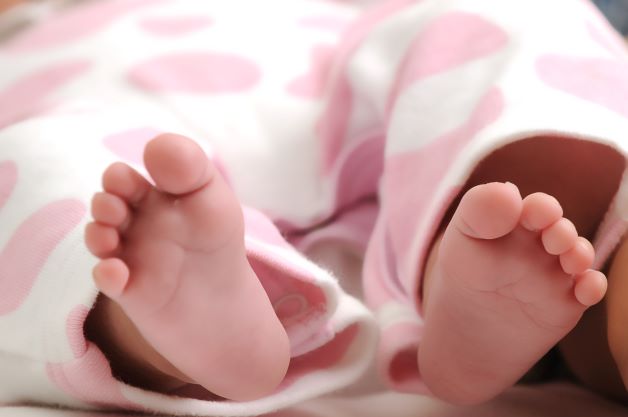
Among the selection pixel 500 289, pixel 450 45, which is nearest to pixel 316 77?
pixel 450 45

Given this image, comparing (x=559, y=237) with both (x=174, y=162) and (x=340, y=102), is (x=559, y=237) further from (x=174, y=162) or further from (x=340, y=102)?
(x=340, y=102)

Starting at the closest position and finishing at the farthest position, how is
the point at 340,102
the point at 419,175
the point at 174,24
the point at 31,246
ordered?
the point at 31,246
the point at 419,175
the point at 340,102
the point at 174,24

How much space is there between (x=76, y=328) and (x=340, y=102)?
14.6 inches

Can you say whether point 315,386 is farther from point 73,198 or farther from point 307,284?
point 73,198

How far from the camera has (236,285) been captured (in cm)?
43

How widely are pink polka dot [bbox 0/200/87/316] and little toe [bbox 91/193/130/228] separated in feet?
0.38

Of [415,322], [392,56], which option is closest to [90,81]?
[392,56]

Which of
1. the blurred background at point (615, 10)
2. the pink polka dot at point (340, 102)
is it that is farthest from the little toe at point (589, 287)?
the blurred background at point (615, 10)

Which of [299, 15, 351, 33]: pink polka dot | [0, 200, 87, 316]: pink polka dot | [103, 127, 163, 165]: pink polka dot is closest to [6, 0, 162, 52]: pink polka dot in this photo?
[299, 15, 351, 33]: pink polka dot

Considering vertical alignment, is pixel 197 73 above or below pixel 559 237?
below

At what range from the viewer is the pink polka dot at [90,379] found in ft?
1.50

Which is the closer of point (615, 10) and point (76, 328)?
point (76, 328)

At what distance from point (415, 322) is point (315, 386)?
96 millimetres

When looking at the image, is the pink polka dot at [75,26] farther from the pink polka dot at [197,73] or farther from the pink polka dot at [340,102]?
the pink polka dot at [340,102]
